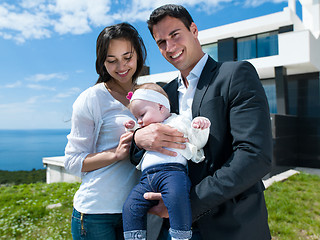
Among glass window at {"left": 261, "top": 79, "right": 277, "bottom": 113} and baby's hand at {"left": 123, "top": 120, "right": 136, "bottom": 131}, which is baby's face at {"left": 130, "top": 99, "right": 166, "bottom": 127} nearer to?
baby's hand at {"left": 123, "top": 120, "right": 136, "bottom": 131}

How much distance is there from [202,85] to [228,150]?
513 millimetres

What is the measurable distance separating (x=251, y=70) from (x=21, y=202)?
8136 millimetres

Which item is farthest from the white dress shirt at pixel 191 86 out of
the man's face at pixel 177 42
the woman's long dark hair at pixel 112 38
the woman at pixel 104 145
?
the woman's long dark hair at pixel 112 38

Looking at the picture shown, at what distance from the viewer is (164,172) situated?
6.14ft

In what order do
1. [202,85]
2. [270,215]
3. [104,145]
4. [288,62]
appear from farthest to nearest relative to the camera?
[288,62]
[270,215]
[104,145]
[202,85]

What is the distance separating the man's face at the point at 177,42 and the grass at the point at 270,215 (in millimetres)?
4210

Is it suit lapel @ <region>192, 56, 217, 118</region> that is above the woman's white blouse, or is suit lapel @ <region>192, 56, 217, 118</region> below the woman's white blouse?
above

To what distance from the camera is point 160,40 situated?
229 cm

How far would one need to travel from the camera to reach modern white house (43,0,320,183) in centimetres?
1295

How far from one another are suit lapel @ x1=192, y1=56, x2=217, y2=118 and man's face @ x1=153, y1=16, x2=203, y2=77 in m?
0.24

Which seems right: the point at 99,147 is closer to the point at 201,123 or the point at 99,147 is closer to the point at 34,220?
the point at 201,123

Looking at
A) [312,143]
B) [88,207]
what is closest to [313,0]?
[312,143]

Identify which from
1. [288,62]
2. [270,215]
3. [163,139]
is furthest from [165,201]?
[288,62]

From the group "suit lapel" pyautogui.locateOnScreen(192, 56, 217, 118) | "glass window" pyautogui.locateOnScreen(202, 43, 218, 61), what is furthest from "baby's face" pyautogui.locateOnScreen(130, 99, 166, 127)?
"glass window" pyautogui.locateOnScreen(202, 43, 218, 61)
